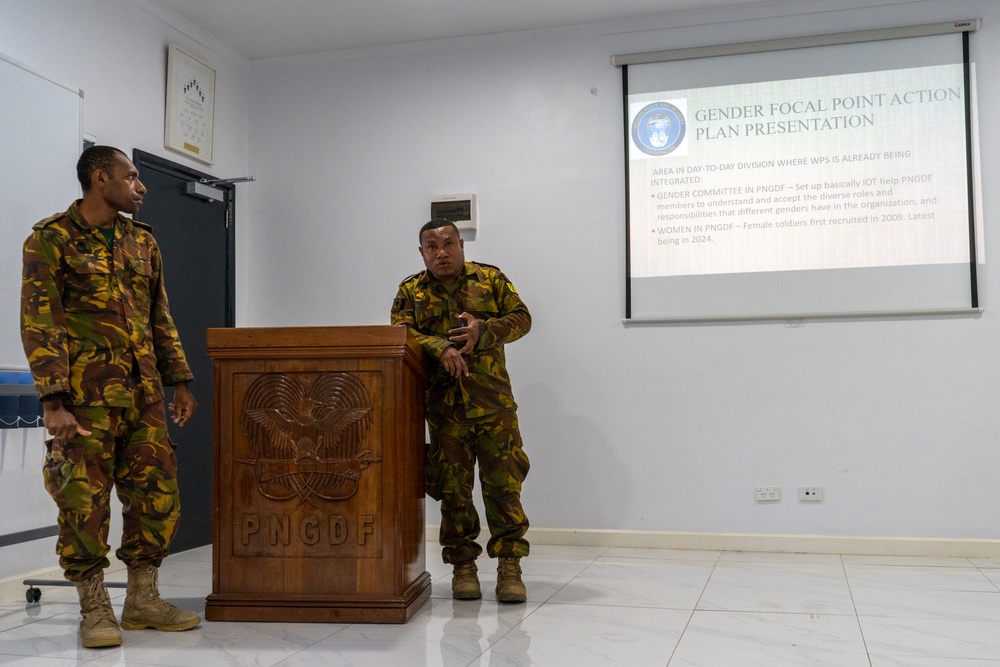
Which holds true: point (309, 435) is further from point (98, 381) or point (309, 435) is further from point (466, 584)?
point (466, 584)

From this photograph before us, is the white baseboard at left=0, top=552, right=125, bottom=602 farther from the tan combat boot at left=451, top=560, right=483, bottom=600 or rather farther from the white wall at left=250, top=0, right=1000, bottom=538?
the white wall at left=250, top=0, right=1000, bottom=538

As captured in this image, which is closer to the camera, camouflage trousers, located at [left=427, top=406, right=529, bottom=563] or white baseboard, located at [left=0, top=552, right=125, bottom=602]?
camouflage trousers, located at [left=427, top=406, right=529, bottom=563]

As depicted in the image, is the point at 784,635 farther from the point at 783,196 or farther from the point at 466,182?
the point at 466,182

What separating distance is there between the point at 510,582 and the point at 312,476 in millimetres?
830

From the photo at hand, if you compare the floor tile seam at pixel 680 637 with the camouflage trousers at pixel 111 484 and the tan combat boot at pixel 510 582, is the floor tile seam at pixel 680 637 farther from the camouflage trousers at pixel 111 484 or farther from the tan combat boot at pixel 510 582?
the camouflage trousers at pixel 111 484

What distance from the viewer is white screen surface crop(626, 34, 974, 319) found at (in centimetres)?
431

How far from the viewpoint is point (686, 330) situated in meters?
4.56

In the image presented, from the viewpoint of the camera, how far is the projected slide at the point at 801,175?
432 centimetres

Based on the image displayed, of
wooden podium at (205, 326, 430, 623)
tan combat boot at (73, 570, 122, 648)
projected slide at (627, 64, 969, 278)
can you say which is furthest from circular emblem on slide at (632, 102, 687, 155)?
tan combat boot at (73, 570, 122, 648)

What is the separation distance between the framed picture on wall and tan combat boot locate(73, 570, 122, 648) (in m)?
2.54

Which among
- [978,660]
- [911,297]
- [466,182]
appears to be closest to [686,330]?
[911,297]

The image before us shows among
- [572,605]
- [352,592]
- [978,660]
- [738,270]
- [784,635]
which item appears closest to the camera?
[978,660]

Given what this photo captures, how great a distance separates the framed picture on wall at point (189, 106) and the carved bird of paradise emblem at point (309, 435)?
7.20ft

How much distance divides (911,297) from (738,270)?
81cm
